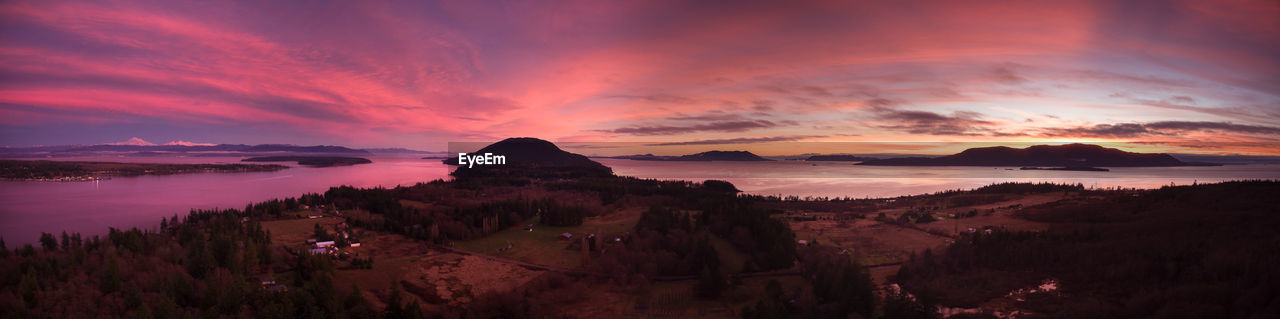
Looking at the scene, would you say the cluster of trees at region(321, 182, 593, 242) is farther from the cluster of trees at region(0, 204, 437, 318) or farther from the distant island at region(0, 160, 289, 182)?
the distant island at region(0, 160, 289, 182)

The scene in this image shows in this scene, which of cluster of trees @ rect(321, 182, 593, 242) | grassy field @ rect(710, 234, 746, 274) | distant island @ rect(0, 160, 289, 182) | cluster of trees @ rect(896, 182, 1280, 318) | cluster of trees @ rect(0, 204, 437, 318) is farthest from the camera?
distant island @ rect(0, 160, 289, 182)

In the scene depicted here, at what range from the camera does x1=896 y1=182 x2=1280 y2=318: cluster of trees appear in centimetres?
1409

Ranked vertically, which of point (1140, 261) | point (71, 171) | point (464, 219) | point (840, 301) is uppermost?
point (1140, 261)

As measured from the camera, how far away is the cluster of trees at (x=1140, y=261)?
555 inches

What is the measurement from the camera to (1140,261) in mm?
17781

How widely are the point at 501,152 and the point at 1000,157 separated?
672 feet

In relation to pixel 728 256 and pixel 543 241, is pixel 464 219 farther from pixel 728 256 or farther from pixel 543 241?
pixel 728 256

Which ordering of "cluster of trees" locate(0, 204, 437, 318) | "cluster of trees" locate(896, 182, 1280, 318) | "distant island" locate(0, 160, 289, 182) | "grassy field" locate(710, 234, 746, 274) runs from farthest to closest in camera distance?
1. "distant island" locate(0, 160, 289, 182)
2. "grassy field" locate(710, 234, 746, 274)
3. "cluster of trees" locate(0, 204, 437, 318)
4. "cluster of trees" locate(896, 182, 1280, 318)

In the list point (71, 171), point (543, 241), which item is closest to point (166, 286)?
point (543, 241)

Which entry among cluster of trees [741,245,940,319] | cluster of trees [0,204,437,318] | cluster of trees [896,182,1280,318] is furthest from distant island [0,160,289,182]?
cluster of trees [896,182,1280,318]

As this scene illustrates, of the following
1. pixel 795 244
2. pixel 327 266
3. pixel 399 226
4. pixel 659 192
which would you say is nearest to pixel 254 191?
pixel 399 226

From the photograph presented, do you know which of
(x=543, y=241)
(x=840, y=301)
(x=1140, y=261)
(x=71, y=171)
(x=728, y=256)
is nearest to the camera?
(x=1140, y=261)

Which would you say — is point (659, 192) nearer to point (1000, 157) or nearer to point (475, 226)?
point (475, 226)

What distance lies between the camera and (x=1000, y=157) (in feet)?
636
